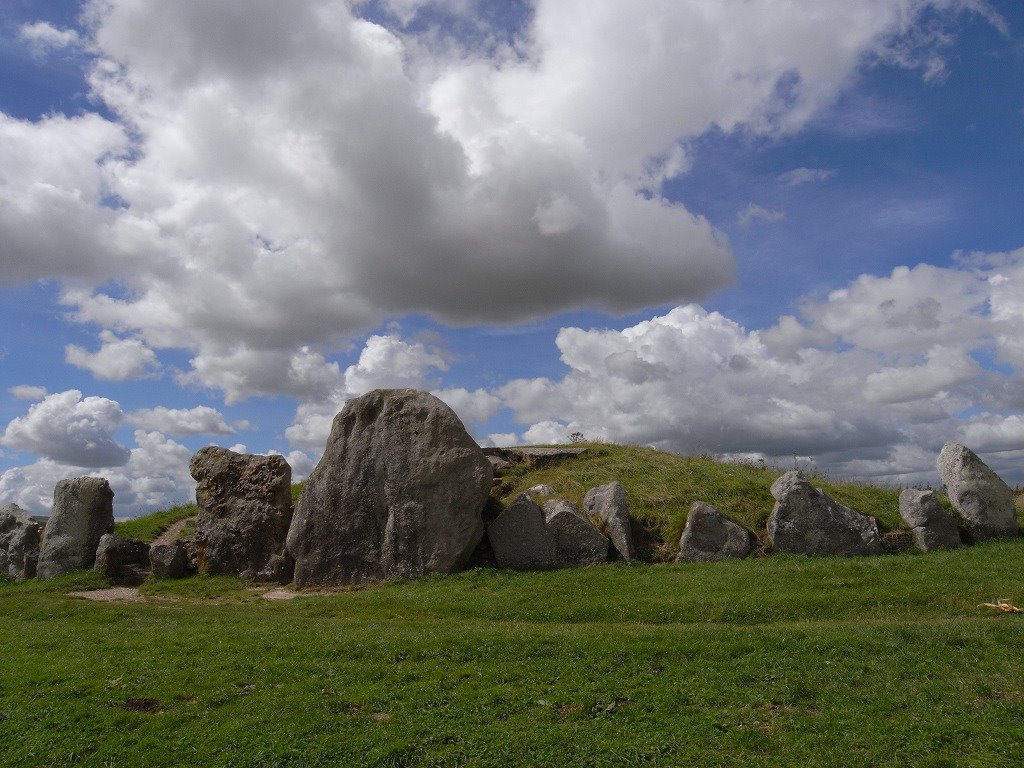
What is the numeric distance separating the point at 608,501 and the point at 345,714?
16038 millimetres

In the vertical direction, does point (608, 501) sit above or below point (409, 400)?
below

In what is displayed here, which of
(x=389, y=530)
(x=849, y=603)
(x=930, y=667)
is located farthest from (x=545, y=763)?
(x=389, y=530)

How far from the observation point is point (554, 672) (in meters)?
13.3

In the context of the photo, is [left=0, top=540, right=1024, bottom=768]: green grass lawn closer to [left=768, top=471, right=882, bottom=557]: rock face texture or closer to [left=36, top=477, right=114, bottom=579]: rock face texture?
[left=768, top=471, right=882, bottom=557]: rock face texture

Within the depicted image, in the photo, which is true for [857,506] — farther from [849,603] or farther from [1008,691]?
[1008,691]

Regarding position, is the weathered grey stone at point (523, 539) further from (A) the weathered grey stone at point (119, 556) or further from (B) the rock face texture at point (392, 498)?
(A) the weathered grey stone at point (119, 556)

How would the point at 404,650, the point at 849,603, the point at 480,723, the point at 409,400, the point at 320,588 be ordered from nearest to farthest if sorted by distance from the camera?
the point at 480,723
the point at 404,650
the point at 849,603
the point at 320,588
the point at 409,400

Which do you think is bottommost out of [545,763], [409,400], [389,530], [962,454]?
[545,763]

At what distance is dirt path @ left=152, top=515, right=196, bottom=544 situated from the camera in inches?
1292

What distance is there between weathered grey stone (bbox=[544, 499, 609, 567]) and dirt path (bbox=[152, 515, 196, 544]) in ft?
55.8

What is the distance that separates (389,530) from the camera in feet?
83.7

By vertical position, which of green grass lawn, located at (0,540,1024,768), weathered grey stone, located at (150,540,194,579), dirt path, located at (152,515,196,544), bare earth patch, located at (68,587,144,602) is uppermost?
dirt path, located at (152,515,196,544)

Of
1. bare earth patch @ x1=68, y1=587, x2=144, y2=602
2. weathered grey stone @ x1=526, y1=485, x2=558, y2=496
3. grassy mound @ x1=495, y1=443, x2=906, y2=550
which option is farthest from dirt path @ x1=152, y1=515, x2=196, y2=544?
weathered grey stone @ x1=526, y1=485, x2=558, y2=496

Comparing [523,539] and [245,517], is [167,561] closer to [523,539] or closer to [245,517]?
Answer: [245,517]
